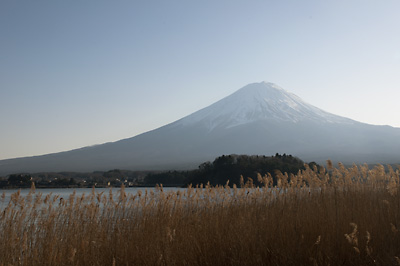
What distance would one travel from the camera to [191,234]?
217 inches

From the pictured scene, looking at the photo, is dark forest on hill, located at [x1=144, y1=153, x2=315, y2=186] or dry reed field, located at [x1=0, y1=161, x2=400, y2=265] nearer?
dry reed field, located at [x1=0, y1=161, x2=400, y2=265]

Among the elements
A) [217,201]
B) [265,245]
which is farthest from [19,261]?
[217,201]

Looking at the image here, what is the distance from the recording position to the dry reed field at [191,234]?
4602mm

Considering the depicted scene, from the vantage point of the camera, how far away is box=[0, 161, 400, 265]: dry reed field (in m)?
4.60

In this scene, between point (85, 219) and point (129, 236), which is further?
point (85, 219)

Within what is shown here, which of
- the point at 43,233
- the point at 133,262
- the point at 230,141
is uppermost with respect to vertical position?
the point at 230,141

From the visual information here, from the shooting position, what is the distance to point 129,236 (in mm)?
5613

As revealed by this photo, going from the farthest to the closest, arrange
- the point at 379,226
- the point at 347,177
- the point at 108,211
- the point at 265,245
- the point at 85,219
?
the point at 347,177, the point at 108,211, the point at 85,219, the point at 379,226, the point at 265,245

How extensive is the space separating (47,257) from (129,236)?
4.00 feet

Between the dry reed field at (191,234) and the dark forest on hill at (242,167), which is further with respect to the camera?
the dark forest on hill at (242,167)

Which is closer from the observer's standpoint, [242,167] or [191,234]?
[191,234]

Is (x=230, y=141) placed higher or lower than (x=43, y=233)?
higher

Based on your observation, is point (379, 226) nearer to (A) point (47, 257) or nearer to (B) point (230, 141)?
(A) point (47, 257)

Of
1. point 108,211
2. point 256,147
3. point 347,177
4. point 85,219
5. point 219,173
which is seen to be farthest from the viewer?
point 256,147
